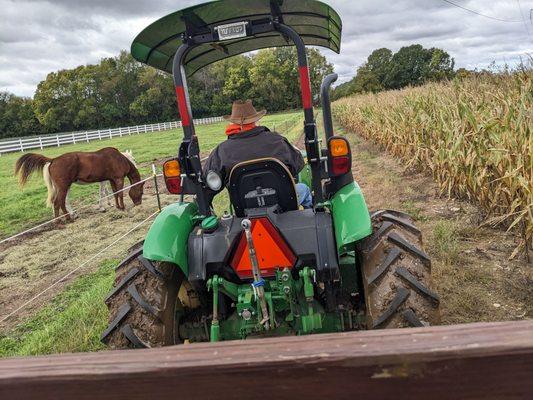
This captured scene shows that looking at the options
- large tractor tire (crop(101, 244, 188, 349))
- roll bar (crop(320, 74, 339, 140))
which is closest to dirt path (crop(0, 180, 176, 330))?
large tractor tire (crop(101, 244, 188, 349))

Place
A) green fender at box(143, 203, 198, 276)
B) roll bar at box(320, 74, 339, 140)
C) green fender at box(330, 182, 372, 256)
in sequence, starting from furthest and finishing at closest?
1. roll bar at box(320, 74, 339, 140)
2. green fender at box(143, 203, 198, 276)
3. green fender at box(330, 182, 372, 256)

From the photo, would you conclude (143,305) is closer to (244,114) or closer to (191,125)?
(191,125)

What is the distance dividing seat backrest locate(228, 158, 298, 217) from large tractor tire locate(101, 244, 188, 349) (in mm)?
665

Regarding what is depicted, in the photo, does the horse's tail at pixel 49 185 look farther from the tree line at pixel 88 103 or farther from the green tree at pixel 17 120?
the green tree at pixel 17 120

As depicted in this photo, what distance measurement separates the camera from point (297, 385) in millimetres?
825

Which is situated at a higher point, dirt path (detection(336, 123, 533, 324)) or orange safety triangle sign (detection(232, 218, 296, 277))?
orange safety triangle sign (detection(232, 218, 296, 277))

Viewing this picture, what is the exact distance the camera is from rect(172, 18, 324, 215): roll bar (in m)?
2.99

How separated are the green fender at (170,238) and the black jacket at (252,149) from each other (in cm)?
42

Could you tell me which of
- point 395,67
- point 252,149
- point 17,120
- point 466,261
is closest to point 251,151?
point 252,149

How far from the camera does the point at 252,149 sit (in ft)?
9.84

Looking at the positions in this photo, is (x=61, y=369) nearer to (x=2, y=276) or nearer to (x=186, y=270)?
(x=186, y=270)

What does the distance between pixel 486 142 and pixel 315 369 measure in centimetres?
536

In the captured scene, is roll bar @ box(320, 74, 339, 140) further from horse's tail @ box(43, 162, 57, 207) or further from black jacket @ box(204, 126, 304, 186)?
horse's tail @ box(43, 162, 57, 207)

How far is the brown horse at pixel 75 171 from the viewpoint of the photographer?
1000 centimetres
